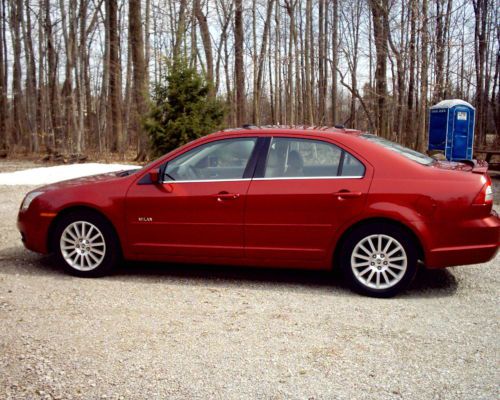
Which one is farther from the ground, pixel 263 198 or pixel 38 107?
pixel 38 107

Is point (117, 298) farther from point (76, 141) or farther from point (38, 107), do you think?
point (38, 107)

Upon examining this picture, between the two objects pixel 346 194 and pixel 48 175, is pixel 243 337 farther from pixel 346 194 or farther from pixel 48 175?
pixel 48 175

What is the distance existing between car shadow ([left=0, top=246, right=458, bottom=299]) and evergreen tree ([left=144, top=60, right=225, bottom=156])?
27.3 feet

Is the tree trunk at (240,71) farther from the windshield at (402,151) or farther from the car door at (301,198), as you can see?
the car door at (301,198)

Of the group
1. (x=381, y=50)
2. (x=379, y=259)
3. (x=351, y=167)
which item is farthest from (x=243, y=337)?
(x=381, y=50)

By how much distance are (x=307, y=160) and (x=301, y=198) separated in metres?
0.47

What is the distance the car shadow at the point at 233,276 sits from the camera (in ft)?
17.7

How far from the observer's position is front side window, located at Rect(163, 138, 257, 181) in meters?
5.46

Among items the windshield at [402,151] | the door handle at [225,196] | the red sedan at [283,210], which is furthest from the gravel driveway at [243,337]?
the windshield at [402,151]

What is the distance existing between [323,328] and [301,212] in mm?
1273

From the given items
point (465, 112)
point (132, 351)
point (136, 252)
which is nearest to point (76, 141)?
point (465, 112)

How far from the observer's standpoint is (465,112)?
13.4 metres

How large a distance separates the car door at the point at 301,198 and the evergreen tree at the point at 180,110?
9.27 m

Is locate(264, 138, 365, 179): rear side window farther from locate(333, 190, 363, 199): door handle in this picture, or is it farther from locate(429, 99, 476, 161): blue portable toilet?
locate(429, 99, 476, 161): blue portable toilet
